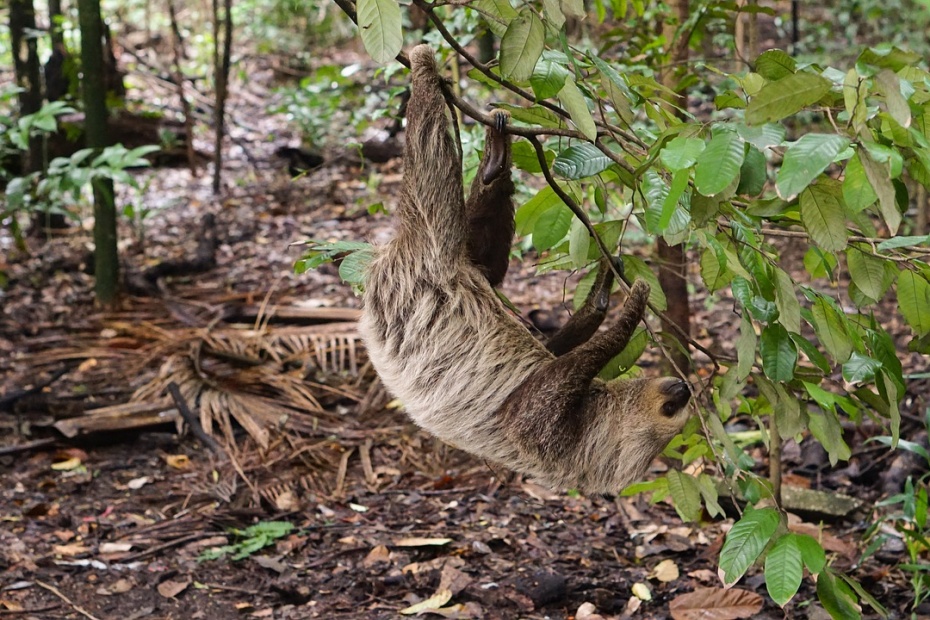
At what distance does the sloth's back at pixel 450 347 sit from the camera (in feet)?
12.8

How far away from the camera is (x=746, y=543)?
273 centimetres

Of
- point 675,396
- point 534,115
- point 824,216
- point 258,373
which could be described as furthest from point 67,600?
point 824,216

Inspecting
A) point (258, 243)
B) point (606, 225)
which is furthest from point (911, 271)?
point (258, 243)

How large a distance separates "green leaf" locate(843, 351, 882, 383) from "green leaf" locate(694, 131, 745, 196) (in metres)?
0.94

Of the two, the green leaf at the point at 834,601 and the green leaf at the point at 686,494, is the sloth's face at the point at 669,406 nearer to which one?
the green leaf at the point at 686,494

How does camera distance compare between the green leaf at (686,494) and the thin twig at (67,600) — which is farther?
the thin twig at (67,600)

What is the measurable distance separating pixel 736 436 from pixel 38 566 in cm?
455

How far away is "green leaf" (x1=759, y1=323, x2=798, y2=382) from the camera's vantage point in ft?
A: 9.71

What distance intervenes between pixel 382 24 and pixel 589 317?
1.97 m

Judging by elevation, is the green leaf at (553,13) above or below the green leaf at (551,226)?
above

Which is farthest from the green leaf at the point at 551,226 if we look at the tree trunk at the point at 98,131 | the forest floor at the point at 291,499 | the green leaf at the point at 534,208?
the tree trunk at the point at 98,131

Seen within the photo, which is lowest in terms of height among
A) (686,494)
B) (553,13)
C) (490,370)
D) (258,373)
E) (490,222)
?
(258,373)

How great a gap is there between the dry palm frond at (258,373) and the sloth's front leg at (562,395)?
8.89ft

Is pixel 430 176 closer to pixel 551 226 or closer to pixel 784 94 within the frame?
Answer: pixel 551 226
